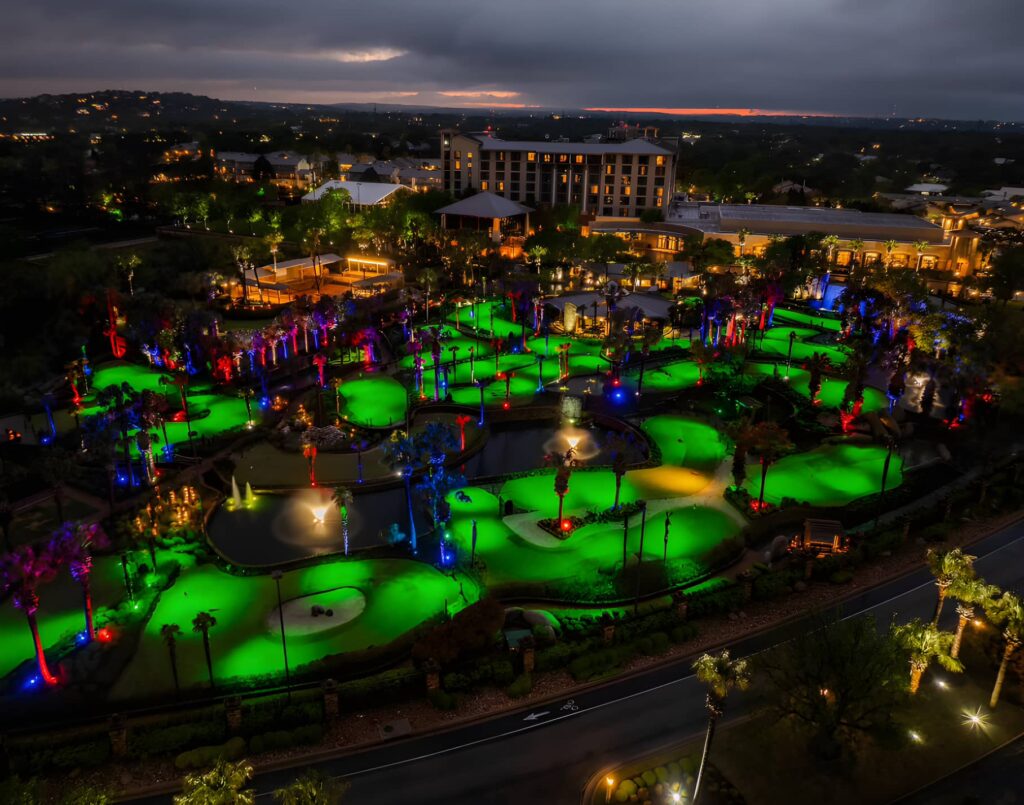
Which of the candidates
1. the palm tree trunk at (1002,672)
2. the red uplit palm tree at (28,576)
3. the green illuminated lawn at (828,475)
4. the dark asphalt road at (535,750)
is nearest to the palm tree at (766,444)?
the green illuminated lawn at (828,475)

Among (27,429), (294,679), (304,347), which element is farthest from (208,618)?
(304,347)

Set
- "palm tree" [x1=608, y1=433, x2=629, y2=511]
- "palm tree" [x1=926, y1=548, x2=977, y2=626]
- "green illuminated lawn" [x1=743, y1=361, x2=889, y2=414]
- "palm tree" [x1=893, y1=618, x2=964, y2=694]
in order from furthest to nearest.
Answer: "green illuminated lawn" [x1=743, y1=361, x2=889, y2=414] < "palm tree" [x1=608, y1=433, x2=629, y2=511] < "palm tree" [x1=926, y1=548, x2=977, y2=626] < "palm tree" [x1=893, y1=618, x2=964, y2=694]

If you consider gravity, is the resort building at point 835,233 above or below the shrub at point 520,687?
above

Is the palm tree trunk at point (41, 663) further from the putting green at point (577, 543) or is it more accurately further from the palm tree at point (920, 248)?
the palm tree at point (920, 248)

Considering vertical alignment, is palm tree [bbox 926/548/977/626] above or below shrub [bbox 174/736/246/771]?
above

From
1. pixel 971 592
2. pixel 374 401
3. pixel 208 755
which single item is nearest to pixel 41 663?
pixel 208 755

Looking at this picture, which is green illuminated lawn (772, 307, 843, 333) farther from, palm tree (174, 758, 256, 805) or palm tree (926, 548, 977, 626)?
palm tree (174, 758, 256, 805)

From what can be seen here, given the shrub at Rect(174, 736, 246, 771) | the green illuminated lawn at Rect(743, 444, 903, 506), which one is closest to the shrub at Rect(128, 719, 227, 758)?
the shrub at Rect(174, 736, 246, 771)
